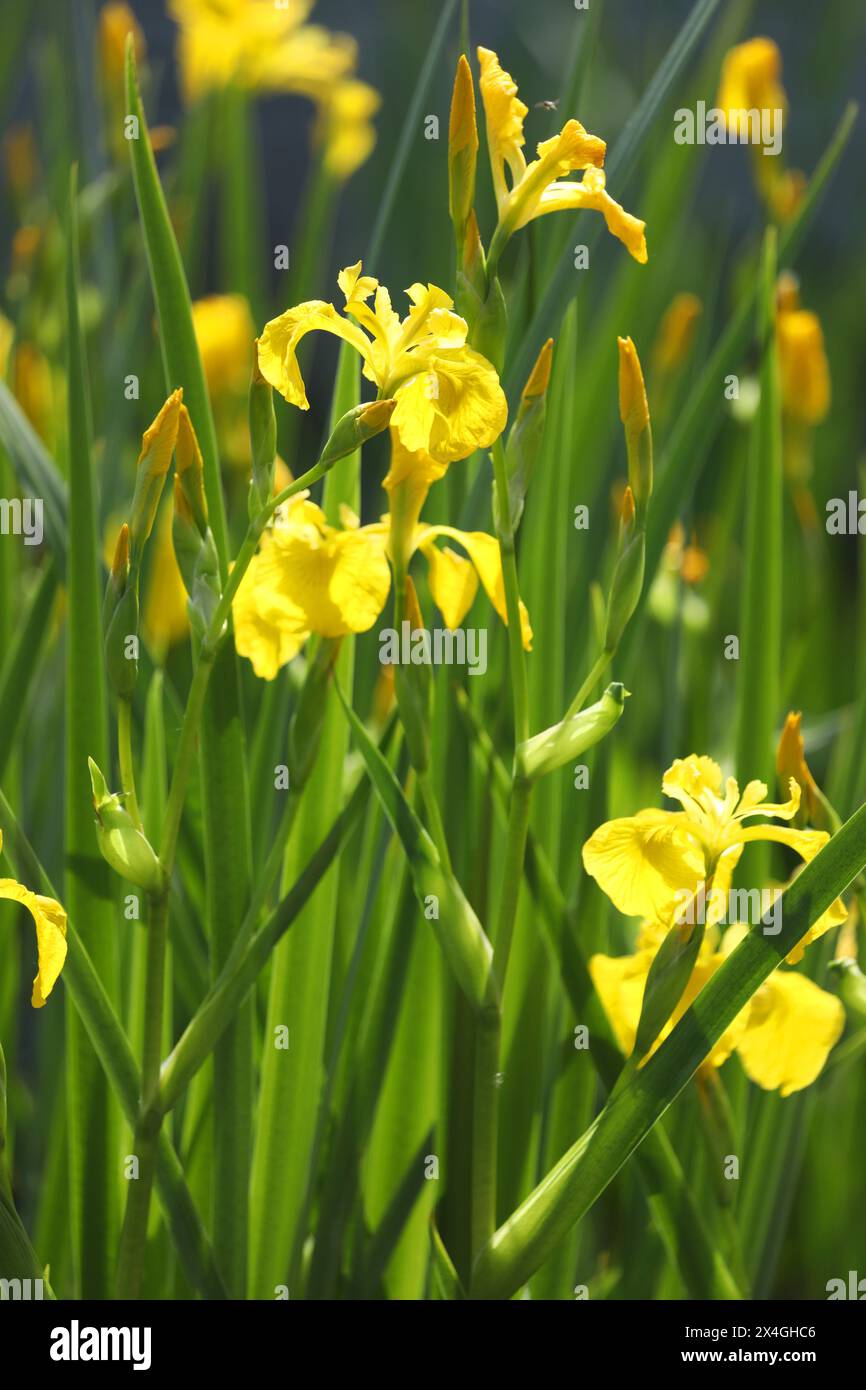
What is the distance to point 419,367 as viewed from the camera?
506 mm

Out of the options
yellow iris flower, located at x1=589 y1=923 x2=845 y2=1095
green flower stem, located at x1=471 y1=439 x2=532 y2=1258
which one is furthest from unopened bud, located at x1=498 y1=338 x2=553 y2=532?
yellow iris flower, located at x1=589 y1=923 x2=845 y2=1095

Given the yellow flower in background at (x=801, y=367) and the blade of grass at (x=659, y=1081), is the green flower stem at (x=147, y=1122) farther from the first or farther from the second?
the yellow flower in background at (x=801, y=367)

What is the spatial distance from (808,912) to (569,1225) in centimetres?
16

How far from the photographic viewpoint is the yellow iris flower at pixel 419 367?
49 centimetres

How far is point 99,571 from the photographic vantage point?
0.65 meters

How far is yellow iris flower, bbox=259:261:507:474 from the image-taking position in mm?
490

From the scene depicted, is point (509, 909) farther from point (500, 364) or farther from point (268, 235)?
point (268, 235)

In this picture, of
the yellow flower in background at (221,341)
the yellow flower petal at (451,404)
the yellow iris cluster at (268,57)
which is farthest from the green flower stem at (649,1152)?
the yellow iris cluster at (268,57)

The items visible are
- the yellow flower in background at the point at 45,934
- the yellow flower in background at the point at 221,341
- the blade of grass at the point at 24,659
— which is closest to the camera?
the yellow flower in background at the point at 45,934

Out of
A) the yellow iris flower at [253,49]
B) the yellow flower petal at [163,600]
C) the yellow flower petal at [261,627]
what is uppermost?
the yellow iris flower at [253,49]

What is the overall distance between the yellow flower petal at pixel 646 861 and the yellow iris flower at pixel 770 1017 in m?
0.06

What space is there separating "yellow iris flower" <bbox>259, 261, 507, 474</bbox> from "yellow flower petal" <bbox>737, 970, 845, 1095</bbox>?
298mm

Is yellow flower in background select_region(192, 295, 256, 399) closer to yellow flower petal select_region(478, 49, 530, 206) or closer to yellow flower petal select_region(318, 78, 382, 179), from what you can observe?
yellow flower petal select_region(318, 78, 382, 179)

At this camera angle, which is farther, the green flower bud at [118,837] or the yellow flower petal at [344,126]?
the yellow flower petal at [344,126]
